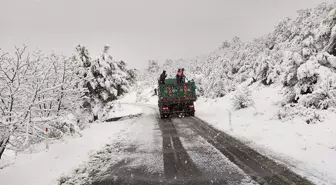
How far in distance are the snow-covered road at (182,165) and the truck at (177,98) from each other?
968 centimetres

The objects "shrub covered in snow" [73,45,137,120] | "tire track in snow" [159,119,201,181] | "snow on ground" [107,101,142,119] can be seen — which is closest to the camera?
"tire track in snow" [159,119,201,181]

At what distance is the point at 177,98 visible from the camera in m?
19.9

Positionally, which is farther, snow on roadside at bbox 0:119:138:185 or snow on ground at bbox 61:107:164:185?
snow on ground at bbox 61:107:164:185

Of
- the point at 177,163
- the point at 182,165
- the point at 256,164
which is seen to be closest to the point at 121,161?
the point at 177,163

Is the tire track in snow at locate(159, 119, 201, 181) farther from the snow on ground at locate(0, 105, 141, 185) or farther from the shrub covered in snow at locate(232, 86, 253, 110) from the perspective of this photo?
the shrub covered in snow at locate(232, 86, 253, 110)

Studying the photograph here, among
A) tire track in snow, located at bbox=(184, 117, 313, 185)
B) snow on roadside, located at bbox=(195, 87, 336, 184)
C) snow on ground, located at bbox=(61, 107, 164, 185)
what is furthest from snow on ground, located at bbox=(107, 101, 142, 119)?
tire track in snow, located at bbox=(184, 117, 313, 185)

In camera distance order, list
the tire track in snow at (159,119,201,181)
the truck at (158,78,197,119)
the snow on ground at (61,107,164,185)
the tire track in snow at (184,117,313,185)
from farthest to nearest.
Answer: the truck at (158,78,197,119), the snow on ground at (61,107,164,185), the tire track in snow at (159,119,201,181), the tire track in snow at (184,117,313,185)

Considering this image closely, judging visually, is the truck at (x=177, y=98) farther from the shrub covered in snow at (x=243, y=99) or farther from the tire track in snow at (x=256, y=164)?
the tire track in snow at (x=256, y=164)

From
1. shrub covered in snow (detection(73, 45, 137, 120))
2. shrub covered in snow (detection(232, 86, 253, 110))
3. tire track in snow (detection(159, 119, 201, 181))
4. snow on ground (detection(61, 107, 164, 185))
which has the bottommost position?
snow on ground (detection(61, 107, 164, 185))

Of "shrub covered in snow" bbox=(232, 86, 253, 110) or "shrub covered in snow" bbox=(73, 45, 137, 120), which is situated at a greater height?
"shrub covered in snow" bbox=(73, 45, 137, 120)

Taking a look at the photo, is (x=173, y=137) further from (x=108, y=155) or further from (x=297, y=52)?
(x=297, y=52)

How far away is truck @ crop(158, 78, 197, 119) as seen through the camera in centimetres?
1988

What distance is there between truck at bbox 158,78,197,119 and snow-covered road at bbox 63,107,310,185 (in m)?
9.68

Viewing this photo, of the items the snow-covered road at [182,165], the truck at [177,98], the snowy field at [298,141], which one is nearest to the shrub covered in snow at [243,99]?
the truck at [177,98]
